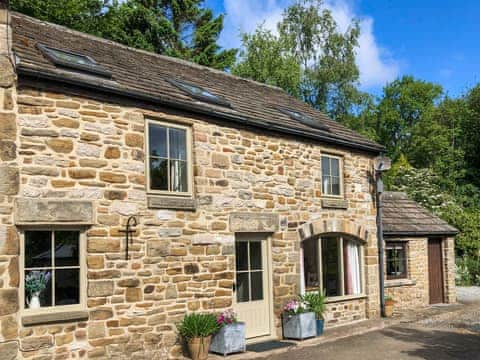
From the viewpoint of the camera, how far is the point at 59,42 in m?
10.8

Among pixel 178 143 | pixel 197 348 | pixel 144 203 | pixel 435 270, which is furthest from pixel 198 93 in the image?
pixel 435 270

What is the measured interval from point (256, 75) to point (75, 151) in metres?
23.3

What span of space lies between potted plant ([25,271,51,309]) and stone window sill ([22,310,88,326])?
222 mm

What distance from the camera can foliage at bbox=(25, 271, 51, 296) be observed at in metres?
7.76

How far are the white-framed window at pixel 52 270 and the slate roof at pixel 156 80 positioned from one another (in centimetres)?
237

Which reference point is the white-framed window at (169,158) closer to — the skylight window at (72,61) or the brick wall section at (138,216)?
the brick wall section at (138,216)

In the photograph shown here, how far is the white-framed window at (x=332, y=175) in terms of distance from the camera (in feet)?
42.7

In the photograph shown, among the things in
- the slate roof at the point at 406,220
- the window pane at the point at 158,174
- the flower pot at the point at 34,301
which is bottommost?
the flower pot at the point at 34,301

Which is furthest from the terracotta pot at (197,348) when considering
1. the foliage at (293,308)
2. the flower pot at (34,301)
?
the flower pot at (34,301)

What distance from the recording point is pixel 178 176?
9.77 m

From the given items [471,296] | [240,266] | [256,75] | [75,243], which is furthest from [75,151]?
[256,75]

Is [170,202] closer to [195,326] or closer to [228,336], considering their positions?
[195,326]

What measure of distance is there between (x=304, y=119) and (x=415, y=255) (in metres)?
5.83

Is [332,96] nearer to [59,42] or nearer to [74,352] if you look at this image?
[59,42]
